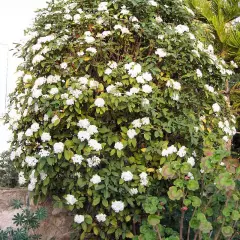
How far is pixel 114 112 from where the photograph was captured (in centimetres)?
282

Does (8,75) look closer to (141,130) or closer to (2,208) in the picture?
(2,208)

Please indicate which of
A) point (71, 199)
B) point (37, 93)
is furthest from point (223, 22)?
point (71, 199)

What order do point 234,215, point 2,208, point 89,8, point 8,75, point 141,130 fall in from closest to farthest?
point 234,215 < point 141,130 < point 89,8 < point 2,208 < point 8,75

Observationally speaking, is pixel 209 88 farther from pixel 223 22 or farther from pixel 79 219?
pixel 223 22

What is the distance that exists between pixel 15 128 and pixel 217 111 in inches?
62.3

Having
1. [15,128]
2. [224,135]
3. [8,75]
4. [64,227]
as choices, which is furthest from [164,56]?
[8,75]

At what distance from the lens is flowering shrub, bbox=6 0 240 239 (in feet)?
8.76

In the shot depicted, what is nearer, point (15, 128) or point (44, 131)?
point (44, 131)

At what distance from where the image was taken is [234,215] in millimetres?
2209

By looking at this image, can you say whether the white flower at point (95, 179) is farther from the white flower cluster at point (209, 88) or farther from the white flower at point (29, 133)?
the white flower cluster at point (209, 88)

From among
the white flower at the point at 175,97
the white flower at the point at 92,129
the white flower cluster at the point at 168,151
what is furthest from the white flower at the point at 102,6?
the white flower cluster at the point at 168,151

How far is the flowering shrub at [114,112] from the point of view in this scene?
267cm

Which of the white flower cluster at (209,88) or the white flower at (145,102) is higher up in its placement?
the white flower at (145,102)

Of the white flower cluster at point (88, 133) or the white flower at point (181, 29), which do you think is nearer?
the white flower cluster at point (88, 133)
